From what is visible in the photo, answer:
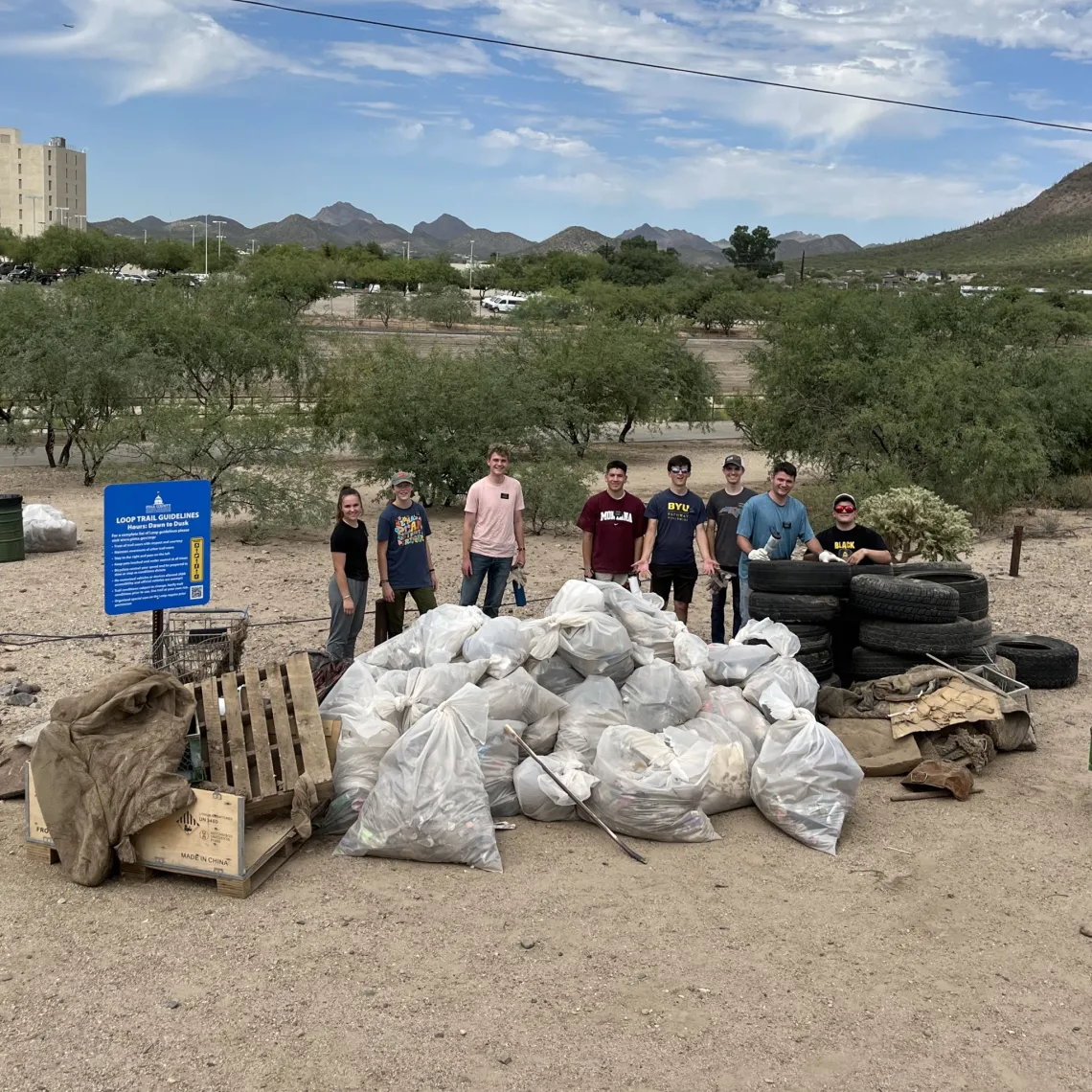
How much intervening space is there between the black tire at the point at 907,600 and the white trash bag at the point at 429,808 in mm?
3252

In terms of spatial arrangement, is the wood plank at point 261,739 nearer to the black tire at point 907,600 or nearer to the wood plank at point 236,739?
the wood plank at point 236,739

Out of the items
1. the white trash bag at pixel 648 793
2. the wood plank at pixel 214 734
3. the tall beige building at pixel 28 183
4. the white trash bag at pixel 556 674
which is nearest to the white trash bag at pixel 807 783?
the white trash bag at pixel 648 793

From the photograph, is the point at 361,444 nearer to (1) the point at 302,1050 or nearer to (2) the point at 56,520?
(2) the point at 56,520

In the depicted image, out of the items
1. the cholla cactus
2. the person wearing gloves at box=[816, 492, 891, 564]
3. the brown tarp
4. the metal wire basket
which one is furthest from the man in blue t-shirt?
the brown tarp

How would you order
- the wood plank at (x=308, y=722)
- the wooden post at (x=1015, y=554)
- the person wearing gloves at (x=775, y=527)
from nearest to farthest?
the wood plank at (x=308, y=722)
the person wearing gloves at (x=775, y=527)
the wooden post at (x=1015, y=554)

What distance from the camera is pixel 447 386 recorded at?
15953 millimetres

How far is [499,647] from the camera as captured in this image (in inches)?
254

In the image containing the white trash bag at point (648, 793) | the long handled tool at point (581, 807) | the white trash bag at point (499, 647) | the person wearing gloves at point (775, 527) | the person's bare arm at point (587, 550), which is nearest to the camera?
the long handled tool at point (581, 807)

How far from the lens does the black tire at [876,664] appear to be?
7734 millimetres

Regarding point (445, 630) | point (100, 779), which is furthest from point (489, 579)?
point (100, 779)

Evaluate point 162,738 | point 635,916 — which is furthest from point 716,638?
point 162,738

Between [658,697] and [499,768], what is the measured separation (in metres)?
0.99

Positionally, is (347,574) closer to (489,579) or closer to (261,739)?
(489,579)

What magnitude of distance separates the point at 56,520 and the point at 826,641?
27.6 ft
